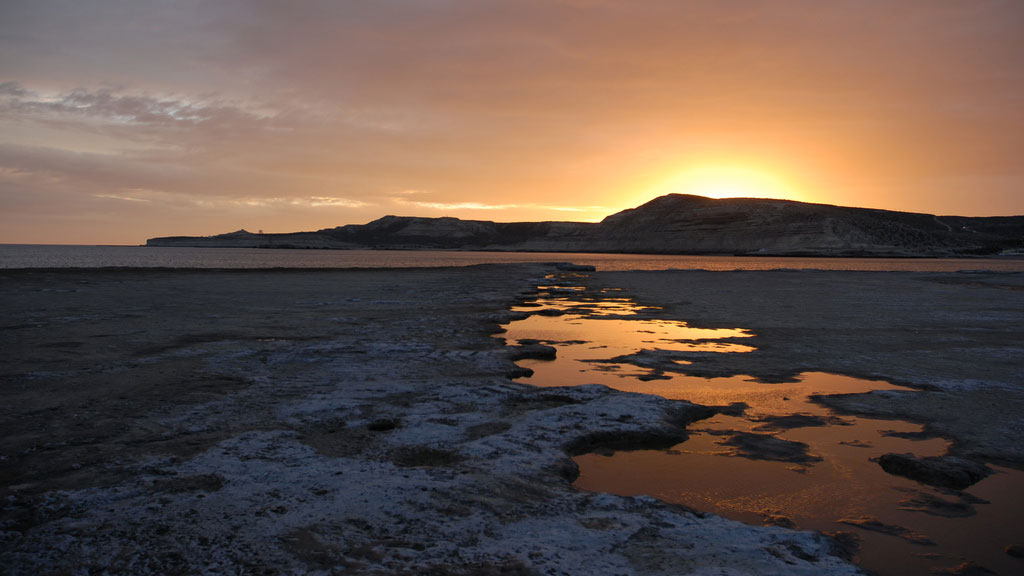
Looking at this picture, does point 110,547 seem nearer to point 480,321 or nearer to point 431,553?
point 431,553

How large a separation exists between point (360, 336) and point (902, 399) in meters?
10.2

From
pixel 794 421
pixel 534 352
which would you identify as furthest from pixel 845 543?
pixel 534 352

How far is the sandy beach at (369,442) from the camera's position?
372 centimetres

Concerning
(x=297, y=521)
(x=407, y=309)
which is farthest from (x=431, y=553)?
(x=407, y=309)

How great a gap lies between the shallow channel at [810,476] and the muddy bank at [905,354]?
1.46 feet

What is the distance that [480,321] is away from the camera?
1617cm

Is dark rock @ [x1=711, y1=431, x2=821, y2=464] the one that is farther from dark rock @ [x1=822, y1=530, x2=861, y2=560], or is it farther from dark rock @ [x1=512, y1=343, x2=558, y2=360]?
dark rock @ [x1=512, y1=343, x2=558, y2=360]

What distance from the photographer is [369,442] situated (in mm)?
5930

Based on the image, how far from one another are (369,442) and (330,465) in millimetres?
771

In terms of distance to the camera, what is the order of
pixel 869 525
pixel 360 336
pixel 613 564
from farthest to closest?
pixel 360 336, pixel 869 525, pixel 613 564

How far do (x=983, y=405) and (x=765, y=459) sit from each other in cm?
404

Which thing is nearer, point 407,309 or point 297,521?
point 297,521

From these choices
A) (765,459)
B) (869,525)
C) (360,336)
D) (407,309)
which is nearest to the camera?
(869,525)

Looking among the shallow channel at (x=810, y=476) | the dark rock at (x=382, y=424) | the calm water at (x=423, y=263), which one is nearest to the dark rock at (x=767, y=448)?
the shallow channel at (x=810, y=476)
